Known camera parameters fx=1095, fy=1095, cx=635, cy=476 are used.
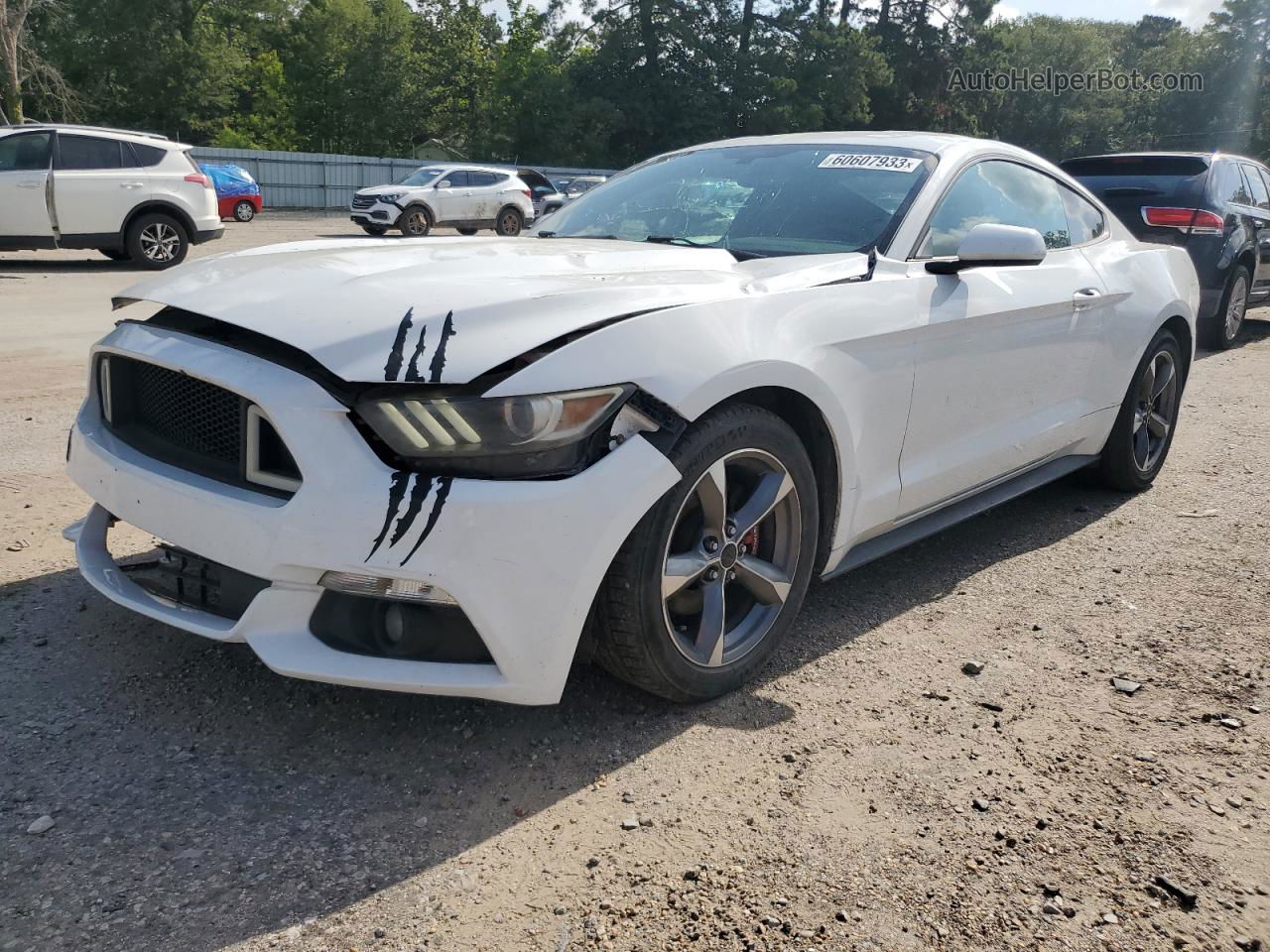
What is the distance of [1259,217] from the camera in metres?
9.88

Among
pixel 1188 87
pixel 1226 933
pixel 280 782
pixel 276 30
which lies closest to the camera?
pixel 1226 933

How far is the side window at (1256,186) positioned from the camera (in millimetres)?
10062

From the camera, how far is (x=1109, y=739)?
2.82m

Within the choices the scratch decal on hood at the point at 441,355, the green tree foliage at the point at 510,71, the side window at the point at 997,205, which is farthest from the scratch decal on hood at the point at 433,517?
the green tree foliage at the point at 510,71

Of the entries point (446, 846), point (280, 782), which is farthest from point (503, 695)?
point (280, 782)

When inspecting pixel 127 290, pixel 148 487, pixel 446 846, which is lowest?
pixel 446 846

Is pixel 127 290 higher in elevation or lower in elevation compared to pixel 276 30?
lower

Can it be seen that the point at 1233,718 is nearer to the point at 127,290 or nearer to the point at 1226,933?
the point at 1226,933

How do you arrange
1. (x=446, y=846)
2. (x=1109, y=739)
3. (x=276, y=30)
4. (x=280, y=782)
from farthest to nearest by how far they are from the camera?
(x=276, y=30) → (x=1109, y=739) → (x=280, y=782) → (x=446, y=846)

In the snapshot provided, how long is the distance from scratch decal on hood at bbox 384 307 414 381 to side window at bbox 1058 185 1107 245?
121 inches

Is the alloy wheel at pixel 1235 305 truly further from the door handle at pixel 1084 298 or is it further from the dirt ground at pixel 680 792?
the dirt ground at pixel 680 792

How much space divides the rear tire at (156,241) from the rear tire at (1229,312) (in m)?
11.6

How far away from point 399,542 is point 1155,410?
4.06 m

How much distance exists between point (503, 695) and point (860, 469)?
1.30 meters
